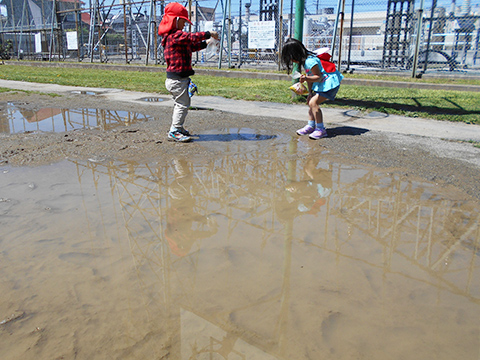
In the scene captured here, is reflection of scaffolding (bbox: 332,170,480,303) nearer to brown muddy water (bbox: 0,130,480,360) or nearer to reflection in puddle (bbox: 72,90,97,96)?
brown muddy water (bbox: 0,130,480,360)

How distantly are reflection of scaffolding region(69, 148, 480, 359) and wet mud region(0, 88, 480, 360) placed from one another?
0.04 feet

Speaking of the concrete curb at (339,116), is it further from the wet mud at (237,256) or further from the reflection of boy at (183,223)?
the reflection of boy at (183,223)

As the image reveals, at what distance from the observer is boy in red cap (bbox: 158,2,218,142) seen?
4.72 m

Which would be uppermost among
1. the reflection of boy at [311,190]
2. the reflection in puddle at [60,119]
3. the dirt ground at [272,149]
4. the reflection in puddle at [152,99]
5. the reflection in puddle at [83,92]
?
the reflection in puddle at [83,92]

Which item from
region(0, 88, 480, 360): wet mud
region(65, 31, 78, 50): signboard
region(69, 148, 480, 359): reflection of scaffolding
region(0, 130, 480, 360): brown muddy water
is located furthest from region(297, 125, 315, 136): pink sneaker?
region(65, 31, 78, 50): signboard

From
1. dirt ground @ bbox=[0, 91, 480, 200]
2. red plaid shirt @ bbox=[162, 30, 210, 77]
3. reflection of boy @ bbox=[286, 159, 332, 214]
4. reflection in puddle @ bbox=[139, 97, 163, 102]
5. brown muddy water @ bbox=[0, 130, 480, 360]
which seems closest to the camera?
brown muddy water @ bbox=[0, 130, 480, 360]

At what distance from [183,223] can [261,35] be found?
12991 millimetres

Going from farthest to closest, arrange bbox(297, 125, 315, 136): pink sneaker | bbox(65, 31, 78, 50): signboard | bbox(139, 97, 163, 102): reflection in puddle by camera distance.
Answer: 1. bbox(65, 31, 78, 50): signboard
2. bbox(139, 97, 163, 102): reflection in puddle
3. bbox(297, 125, 315, 136): pink sneaker

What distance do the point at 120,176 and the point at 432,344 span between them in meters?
2.75

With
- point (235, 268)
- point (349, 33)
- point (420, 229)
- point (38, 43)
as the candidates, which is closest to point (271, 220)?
point (235, 268)

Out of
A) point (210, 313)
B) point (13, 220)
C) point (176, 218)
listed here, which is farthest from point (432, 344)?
point (13, 220)

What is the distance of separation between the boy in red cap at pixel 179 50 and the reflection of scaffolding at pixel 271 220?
1.09m

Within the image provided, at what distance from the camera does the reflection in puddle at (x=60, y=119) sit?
5.61 m

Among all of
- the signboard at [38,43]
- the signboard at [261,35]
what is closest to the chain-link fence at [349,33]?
the signboard at [261,35]
